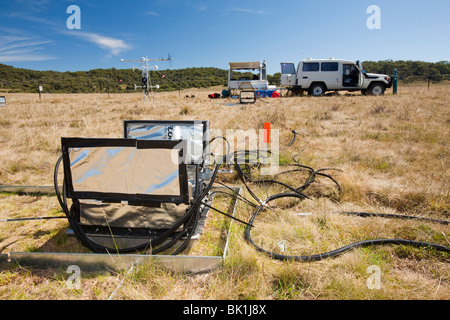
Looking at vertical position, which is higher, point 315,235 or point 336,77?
point 336,77

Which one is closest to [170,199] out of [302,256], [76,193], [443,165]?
[76,193]

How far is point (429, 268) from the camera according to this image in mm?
2188

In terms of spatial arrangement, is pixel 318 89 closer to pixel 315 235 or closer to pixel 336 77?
pixel 336 77

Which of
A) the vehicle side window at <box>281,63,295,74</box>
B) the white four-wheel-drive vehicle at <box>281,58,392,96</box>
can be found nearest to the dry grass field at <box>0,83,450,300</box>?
the white four-wheel-drive vehicle at <box>281,58,392,96</box>

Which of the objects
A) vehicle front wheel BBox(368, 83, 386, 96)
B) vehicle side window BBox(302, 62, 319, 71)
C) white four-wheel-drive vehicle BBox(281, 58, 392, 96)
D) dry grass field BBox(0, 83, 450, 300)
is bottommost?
dry grass field BBox(0, 83, 450, 300)

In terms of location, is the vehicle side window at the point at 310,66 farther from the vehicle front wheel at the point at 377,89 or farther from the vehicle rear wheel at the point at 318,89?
the vehicle front wheel at the point at 377,89

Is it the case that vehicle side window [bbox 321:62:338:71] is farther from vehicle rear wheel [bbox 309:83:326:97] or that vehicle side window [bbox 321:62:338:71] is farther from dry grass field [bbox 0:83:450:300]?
dry grass field [bbox 0:83:450:300]

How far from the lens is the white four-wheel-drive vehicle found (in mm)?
16763

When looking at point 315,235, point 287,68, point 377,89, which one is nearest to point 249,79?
Result: point 287,68

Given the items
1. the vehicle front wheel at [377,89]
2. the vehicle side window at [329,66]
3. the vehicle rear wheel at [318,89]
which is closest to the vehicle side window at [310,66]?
the vehicle side window at [329,66]

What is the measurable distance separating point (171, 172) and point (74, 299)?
1.11 metres

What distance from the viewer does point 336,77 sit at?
17.0 meters

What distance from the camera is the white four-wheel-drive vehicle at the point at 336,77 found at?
16.8m
